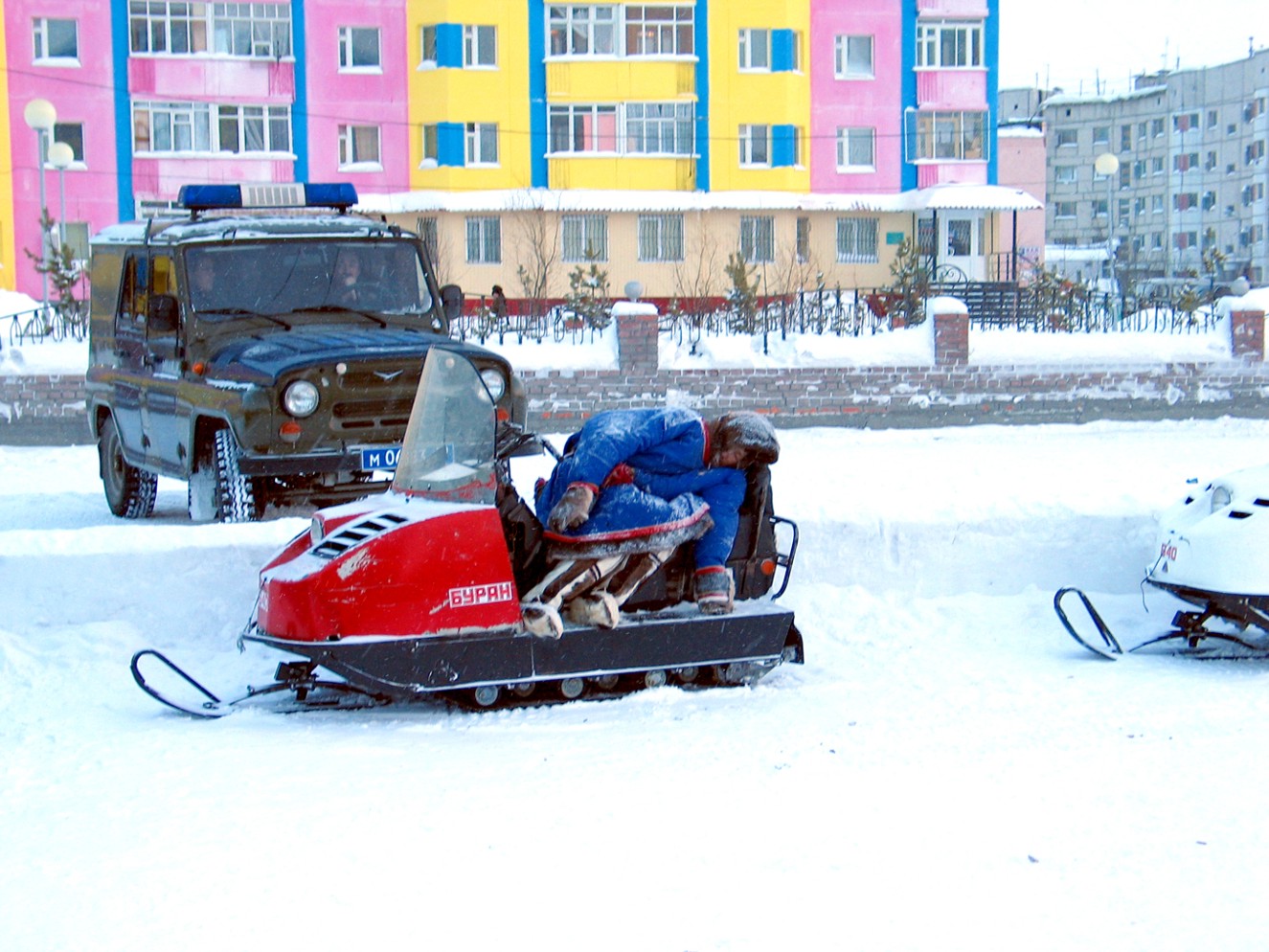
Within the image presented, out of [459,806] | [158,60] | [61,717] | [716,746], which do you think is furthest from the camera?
[158,60]

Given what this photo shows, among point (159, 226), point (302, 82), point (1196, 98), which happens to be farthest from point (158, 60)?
point (1196, 98)

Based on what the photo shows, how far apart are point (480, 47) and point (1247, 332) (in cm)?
2618

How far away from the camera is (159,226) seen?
1159 centimetres

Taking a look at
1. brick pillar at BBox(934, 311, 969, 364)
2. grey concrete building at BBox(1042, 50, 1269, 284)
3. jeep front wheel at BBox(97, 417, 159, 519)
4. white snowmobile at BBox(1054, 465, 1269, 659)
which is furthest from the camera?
grey concrete building at BBox(1042, 50, 1269, 284)

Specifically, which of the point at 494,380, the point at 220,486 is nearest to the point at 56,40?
the point at 220,486

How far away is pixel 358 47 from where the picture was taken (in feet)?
142

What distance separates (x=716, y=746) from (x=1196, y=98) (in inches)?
3634

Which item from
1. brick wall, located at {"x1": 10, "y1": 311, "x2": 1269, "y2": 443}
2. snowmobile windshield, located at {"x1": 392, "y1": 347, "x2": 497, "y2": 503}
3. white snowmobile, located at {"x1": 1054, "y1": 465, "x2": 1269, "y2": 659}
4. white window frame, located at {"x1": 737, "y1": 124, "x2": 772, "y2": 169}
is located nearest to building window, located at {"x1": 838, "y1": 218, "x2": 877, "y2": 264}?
white window frame, located at {"x1": 737, "y1": 124, "x2": 772, "y2": 169}

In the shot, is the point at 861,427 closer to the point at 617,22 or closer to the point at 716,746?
the point at 716,746

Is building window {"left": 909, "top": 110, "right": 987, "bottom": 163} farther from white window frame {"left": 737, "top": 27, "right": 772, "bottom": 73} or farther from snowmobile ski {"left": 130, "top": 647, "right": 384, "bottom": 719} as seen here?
snowmobile ski {"left": 130, "top": 647, "right": 384, "bottom": 719}

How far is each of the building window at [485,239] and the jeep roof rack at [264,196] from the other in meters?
31.1

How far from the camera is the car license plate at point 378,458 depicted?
10.2 meters

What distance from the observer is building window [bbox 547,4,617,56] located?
142 feet

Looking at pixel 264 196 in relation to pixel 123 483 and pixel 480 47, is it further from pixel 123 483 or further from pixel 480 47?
pixel 480 47
